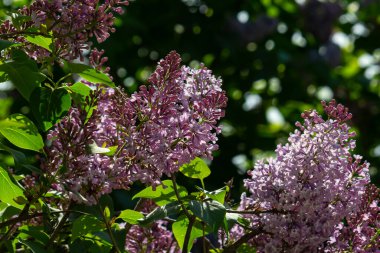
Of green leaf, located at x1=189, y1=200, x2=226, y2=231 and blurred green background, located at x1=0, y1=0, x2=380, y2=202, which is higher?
blurred green background, located at x1=0, y1=0, x2=380, y2=202

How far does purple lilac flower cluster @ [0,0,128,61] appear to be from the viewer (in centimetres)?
163

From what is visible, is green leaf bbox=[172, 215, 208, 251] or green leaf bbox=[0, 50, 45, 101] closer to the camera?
green leaf bbox=[0, 50, 45, 101]

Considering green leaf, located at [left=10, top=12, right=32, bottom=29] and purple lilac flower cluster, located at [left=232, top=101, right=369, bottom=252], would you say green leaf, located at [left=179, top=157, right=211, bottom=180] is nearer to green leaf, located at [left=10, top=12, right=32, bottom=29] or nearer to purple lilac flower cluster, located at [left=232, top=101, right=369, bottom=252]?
purple lilac flower cluster, located at [left=232, top=101, right=369, bottom=252]

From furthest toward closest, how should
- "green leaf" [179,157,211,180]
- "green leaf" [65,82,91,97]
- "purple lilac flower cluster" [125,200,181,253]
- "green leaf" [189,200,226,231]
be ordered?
"purple lilac flower cluster" [125,200,181,253] < "green leaf" [179,157,211,180] < "green leaf" [65,82,91,97] < "green leaf" [189,200,226,231]

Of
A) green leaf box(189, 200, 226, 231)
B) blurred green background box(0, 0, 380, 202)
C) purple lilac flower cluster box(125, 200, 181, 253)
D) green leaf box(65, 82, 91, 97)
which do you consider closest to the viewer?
green leaf box(189, 200, 226, 231)

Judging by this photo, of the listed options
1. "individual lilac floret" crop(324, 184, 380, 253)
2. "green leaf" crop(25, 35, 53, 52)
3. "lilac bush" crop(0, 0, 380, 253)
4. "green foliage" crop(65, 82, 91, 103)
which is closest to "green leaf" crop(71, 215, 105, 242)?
"lilac bush" crop(0, 0, 380, 253)

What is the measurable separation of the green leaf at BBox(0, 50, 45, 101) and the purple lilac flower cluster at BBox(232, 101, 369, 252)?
52 cm

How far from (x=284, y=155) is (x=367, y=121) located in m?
5.16

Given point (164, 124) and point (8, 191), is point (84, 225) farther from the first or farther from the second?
point (164, 124)

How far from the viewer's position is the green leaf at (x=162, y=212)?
157 centimetres

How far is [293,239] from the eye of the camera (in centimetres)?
165

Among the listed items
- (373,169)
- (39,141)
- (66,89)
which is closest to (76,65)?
(66,89)

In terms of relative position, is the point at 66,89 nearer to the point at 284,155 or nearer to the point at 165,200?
the point at 165,200

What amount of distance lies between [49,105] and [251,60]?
439 centimetres
